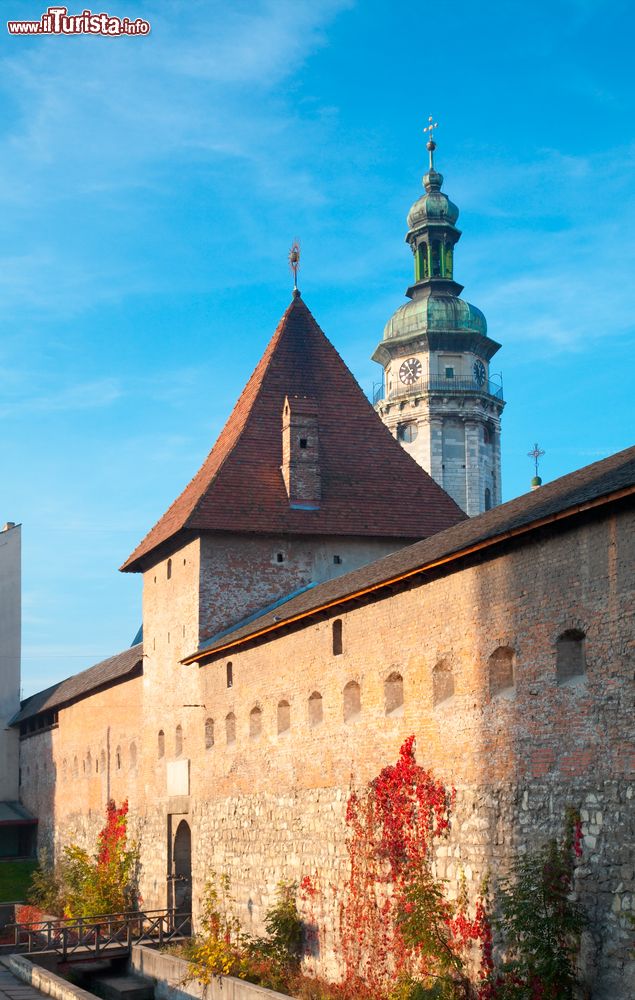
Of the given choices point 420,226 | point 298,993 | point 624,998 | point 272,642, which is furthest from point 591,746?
point 420,226

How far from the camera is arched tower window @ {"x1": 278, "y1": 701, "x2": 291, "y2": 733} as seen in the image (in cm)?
1911

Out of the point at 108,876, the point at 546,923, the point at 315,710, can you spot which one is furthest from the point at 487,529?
the point at 108,876

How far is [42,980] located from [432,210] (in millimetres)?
49961

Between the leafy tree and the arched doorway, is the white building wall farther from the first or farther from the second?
the leafy tree

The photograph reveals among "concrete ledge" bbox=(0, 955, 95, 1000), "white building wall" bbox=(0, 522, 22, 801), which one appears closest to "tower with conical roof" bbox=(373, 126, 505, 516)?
"white building wall" bbox=(0, 522, 22, 801)

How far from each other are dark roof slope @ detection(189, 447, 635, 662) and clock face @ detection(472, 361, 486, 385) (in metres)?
46.8

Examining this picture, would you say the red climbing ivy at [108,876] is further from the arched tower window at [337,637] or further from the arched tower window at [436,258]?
the arched tower window at [436,258]

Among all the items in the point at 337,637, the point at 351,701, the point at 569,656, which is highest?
the point at 337,637

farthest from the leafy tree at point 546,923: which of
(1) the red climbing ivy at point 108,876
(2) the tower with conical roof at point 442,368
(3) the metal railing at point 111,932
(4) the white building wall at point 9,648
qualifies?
(2) the tower with conical roof at point 442,368

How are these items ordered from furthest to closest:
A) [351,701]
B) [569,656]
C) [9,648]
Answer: [9,648]
[351,701]
[569,656]

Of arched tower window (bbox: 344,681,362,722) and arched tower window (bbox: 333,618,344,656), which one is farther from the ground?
arched tower window (bbox: 333,618,344,656)

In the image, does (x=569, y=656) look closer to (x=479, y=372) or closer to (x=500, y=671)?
(x=500, y=671)

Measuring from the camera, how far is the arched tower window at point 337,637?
17344mm

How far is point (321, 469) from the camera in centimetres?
2498
